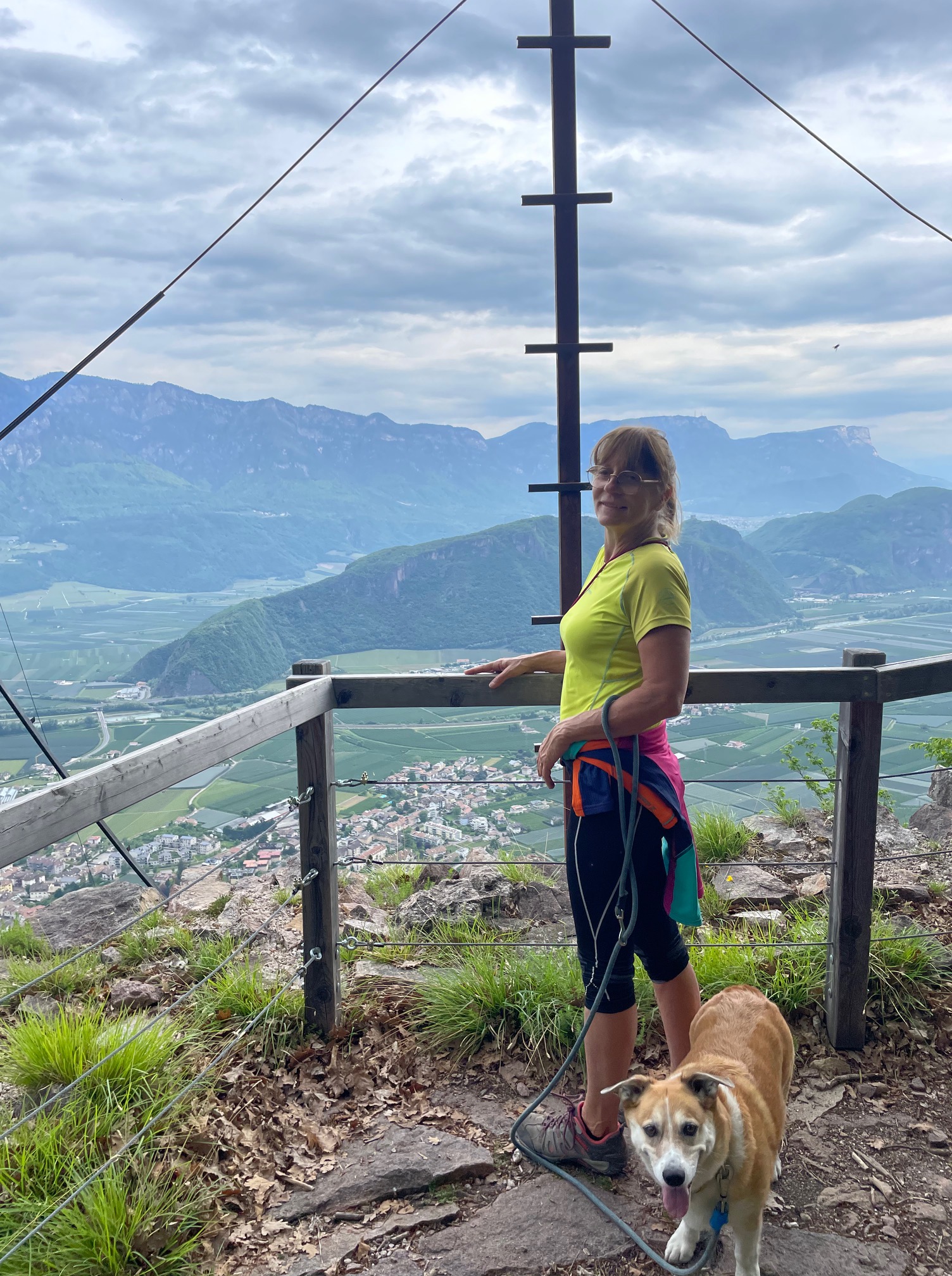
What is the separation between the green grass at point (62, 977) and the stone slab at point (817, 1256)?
9.00ft

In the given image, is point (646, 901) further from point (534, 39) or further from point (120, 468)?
point (120, 468)

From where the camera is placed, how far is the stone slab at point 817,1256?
1939 millimetres

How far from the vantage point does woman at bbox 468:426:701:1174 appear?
194 cm

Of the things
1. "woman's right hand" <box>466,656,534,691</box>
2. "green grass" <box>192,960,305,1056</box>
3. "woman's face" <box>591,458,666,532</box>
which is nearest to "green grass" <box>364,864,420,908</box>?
"green grass" <box>192,960,305,1056</box>

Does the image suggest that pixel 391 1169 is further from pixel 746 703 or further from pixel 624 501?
pixel 624 501

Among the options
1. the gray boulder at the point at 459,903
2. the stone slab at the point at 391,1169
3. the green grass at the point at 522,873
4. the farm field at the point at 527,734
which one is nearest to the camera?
the stone slab at the point at 391,1169

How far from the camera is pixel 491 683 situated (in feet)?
8.82

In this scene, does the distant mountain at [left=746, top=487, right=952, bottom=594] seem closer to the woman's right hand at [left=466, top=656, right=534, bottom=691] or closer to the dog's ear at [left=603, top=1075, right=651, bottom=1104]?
the woman's right hand at [left=466, top=656, right=534, bottom=691]

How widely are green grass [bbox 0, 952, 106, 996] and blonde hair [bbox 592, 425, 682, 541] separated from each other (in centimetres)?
298

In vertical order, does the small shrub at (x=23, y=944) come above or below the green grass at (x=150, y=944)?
below

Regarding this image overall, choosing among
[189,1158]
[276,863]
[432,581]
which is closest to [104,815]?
[189,1158]

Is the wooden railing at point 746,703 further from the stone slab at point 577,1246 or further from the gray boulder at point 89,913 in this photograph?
the gray boulder at point 89,913

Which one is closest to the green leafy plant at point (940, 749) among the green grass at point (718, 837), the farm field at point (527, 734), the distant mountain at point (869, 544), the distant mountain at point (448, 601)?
the farm field at point (527, 734)

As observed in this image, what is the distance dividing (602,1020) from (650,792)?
0.65m
